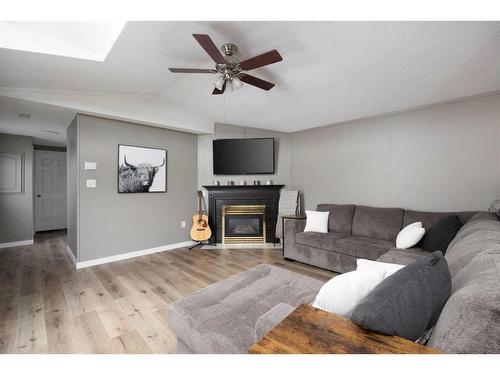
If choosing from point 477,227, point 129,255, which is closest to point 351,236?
point 477,227

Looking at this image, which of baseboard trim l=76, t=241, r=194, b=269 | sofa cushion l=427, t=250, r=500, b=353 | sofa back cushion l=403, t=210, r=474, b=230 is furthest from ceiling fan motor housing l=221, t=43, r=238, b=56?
baseboard trim l=76, t=241, r=194, b=269

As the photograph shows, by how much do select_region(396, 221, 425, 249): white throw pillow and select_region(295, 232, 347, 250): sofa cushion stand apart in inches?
27.8

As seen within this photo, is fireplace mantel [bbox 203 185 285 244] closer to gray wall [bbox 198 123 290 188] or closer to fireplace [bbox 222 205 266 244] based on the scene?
fireplace [bbox 222 205 266 244]

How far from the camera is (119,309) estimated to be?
2023 mm

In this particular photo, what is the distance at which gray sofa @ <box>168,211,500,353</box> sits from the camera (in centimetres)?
58

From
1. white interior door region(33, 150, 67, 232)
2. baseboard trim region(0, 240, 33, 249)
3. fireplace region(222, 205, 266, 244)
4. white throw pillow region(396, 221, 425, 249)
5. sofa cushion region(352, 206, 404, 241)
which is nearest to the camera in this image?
white throw pillow region(396, 221, 425, 249)

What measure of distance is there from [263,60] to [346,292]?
5.63 feet

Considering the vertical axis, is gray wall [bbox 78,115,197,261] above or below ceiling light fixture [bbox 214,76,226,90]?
below

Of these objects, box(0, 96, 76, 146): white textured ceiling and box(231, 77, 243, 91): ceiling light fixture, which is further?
box(0, 96, 76, 146): white textured ceiling

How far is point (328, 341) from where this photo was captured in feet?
2.16

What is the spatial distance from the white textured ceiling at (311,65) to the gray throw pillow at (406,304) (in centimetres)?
173

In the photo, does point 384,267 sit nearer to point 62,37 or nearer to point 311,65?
point 311,65

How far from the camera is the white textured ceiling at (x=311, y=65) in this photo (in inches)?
67.1

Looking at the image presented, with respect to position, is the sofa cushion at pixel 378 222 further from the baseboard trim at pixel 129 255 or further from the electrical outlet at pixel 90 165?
the electrical outlet at pixel 90 165
